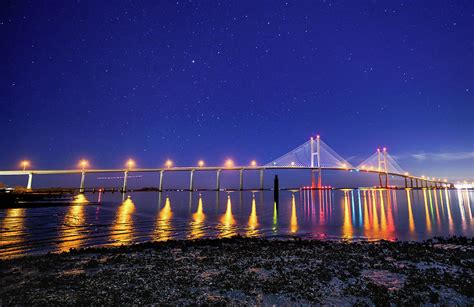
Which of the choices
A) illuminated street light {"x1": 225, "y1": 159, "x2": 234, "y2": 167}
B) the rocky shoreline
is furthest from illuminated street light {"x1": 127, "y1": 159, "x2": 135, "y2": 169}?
the rocky shoreline


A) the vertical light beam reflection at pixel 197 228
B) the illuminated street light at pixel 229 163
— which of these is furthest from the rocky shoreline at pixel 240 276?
the illuminated street light at pixel 229 163

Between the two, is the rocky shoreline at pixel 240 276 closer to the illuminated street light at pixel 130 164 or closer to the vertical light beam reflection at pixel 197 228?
the vertical light beam reflection at pixel 197 228

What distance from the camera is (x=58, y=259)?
10.8 meters

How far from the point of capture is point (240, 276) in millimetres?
8828

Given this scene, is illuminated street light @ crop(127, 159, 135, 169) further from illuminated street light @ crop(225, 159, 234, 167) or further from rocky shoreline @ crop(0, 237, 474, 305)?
rocky shoreline @ crop(0, 237, 474, 305)

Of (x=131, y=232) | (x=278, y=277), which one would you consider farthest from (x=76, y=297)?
(x=131, y=232)

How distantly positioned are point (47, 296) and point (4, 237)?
42.1ft

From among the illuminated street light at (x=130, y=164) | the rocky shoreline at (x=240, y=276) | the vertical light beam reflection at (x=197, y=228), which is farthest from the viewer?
the illuminated street light at (x=130, y=164)

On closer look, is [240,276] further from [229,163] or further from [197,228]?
[229,163]

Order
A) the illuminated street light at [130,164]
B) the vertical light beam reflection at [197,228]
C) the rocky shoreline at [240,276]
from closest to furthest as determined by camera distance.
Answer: the rocky shoreline at [240,276]
the vertical light beam reflection at [197,228]
the illuminated street light at [130,164]

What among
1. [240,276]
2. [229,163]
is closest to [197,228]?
[240,276]

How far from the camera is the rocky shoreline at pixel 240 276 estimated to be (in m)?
7.15

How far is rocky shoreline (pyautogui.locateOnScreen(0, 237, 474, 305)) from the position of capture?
7152 millimetres

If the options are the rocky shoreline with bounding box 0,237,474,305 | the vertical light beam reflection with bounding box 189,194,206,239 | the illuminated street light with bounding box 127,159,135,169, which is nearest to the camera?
the rocky shoreline with bounding box 0,237,474,305
